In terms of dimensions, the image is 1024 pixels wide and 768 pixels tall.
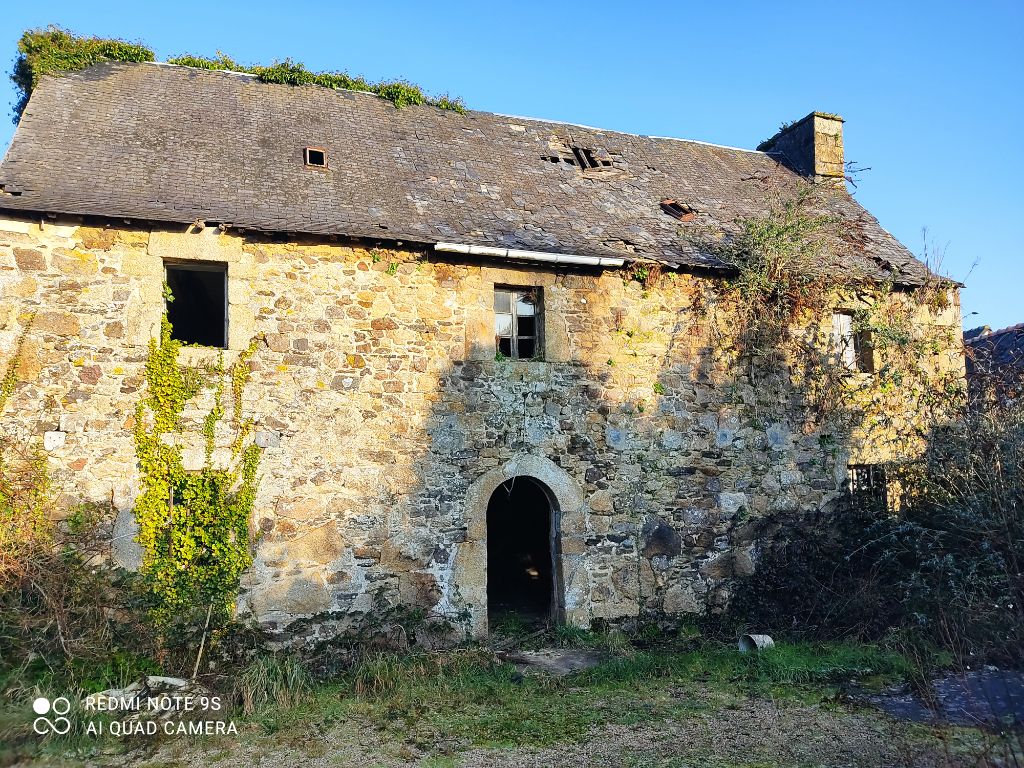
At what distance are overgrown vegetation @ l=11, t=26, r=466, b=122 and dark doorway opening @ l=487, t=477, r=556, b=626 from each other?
21.9 feet

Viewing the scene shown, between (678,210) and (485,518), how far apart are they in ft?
19.2

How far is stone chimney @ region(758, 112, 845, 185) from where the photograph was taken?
13609mm

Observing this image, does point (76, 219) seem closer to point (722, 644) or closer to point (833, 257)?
point (722, 644)

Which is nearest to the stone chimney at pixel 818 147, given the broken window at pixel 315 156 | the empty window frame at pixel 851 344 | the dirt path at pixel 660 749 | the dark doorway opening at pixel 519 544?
the empty window frame at pixel 851 344

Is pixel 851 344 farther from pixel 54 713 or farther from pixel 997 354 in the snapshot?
pixel 54 713

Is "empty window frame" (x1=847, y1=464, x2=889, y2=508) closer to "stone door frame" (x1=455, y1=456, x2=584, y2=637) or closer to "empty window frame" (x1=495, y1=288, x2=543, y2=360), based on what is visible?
"stone door frame" (x1=455, y1=456, x2=584, y2=637)

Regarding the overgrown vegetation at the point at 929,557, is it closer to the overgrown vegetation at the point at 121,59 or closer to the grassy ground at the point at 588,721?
the grassy ground at the point at 588,721

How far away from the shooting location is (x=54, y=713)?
19.4ft

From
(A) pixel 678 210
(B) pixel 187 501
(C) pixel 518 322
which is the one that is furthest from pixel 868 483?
(B) pixel 187 501

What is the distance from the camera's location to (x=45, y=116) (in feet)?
30.0

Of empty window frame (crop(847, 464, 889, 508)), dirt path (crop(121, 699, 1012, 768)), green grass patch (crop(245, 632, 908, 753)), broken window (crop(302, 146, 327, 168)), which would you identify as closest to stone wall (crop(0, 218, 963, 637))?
empty window frame (crop(847, 464, 889, 508))

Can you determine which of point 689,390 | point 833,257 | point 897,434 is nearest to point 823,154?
point 833,257

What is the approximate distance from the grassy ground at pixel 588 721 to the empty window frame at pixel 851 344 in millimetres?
4293

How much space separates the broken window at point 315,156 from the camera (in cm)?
982
